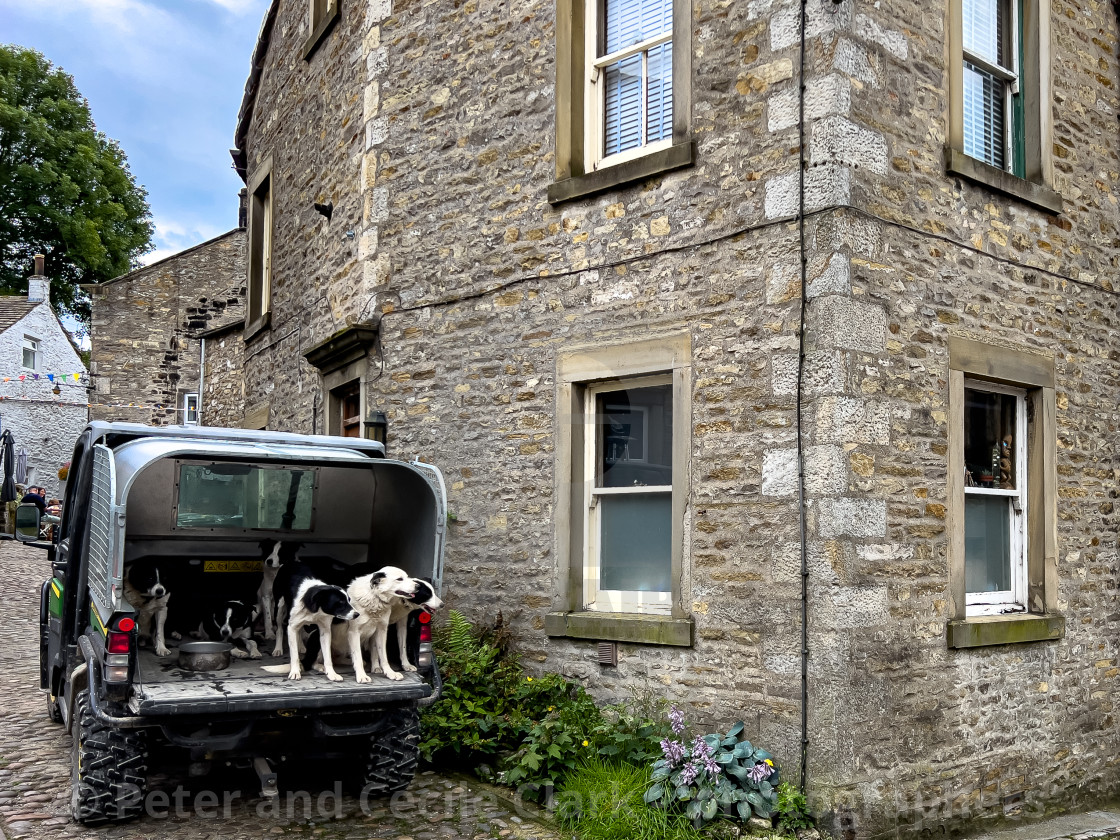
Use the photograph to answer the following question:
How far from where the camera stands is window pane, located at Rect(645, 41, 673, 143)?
25.3ft

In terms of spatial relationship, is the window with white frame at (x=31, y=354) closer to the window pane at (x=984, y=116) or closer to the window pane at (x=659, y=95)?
the window pane at (x=659, y=95)

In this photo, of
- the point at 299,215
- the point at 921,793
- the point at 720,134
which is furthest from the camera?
the point at 299,215

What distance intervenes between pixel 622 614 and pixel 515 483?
1.31 metres

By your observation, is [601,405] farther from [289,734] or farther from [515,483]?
[289,734]

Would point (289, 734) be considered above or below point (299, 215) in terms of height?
below

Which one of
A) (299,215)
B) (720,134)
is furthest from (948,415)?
(299,215)

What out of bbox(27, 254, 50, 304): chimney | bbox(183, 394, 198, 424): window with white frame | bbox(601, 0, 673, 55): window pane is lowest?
bbox(183, 394, 198, 424): window with white frame

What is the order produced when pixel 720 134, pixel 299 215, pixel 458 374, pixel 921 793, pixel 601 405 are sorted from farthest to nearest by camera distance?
pixel 299 215 < pixel 458 374 < pixel 601 405 < pixel 720 134 < pixel 921 793

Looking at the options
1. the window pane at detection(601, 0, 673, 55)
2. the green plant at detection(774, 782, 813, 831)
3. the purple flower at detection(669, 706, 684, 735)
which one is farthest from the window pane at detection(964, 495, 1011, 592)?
the window pane at detection(601, 0, 673, 55)

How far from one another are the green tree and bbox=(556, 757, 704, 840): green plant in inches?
1406

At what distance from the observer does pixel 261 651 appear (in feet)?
24.1

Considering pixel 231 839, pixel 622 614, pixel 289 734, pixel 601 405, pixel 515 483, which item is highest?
pixel 601 405

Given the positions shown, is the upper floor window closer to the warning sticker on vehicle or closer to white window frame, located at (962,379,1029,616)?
the warning sticker on vehicle

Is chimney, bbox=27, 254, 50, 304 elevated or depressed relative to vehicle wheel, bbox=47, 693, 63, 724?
elevated
